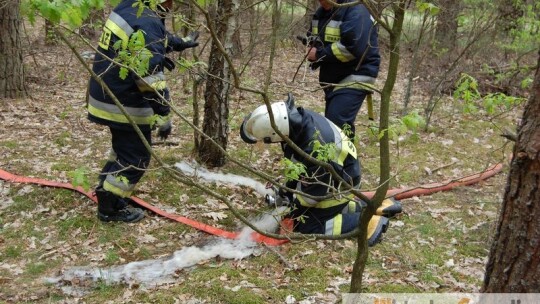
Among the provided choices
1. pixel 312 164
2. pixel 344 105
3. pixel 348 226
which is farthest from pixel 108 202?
pixel 344 105

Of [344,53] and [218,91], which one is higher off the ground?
[344,53]

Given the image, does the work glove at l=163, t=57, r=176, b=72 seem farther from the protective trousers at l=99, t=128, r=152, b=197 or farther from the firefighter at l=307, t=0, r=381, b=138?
the firefighter at l=307, t=0, r=381, b=138

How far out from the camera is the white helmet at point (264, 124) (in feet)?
13.5

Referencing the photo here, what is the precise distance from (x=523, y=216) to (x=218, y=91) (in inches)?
153

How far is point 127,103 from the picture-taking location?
4.39m

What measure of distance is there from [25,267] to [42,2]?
100 inches

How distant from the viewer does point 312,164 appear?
14.1 feet

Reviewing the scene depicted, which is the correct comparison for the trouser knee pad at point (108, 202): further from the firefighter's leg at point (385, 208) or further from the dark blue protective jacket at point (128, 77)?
the firefighter's leg at point (385, 208)

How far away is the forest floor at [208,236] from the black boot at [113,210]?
0.27ft

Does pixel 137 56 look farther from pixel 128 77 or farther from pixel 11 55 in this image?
pixel 11 55

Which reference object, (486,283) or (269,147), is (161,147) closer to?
(269,147)

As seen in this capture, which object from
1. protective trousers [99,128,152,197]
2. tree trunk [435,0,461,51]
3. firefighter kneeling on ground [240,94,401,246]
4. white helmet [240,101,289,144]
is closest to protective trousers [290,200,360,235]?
firefighter kneeling on ground [240,94,401,246]

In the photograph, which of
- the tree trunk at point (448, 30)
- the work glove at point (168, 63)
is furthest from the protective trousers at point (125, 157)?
the tree trunk at point (448, 30)

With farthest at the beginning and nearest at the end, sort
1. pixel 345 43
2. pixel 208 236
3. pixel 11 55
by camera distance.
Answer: pixel 11 55
pixel 345 43
pixel 208 236
